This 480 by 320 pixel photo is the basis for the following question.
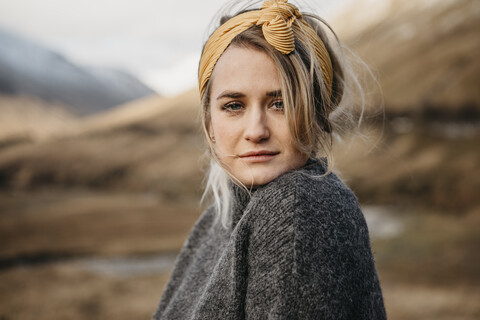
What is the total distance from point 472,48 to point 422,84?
174 inches

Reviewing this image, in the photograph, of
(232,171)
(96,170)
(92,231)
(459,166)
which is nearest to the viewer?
(232,171)

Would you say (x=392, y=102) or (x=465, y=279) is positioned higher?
(x=392, y=102)

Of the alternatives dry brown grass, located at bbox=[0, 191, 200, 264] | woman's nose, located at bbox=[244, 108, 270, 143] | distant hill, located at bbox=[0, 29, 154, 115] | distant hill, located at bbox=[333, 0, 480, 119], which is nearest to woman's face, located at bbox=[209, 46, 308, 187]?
woman's nose, located at bbox=[244, 108, 270, 143]

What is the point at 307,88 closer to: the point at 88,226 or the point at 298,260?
the point at 298,260

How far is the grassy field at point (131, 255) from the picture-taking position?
703 centimetres

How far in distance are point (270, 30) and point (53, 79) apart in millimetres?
116095

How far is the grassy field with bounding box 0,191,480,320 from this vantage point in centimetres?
703

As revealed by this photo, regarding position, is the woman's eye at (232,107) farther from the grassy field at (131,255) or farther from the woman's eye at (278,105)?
the grassy field at (131,255)

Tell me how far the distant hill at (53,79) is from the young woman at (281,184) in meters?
88.7

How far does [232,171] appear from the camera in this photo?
125 centimetres

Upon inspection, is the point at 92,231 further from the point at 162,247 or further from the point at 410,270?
the point at 410,270

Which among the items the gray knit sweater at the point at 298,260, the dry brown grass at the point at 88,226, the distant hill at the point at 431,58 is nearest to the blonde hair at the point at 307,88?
the gray knit sweater at the point at 298,260

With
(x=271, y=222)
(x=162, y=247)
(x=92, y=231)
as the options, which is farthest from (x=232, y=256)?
(x=92, y=231)

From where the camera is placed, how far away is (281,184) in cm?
109
